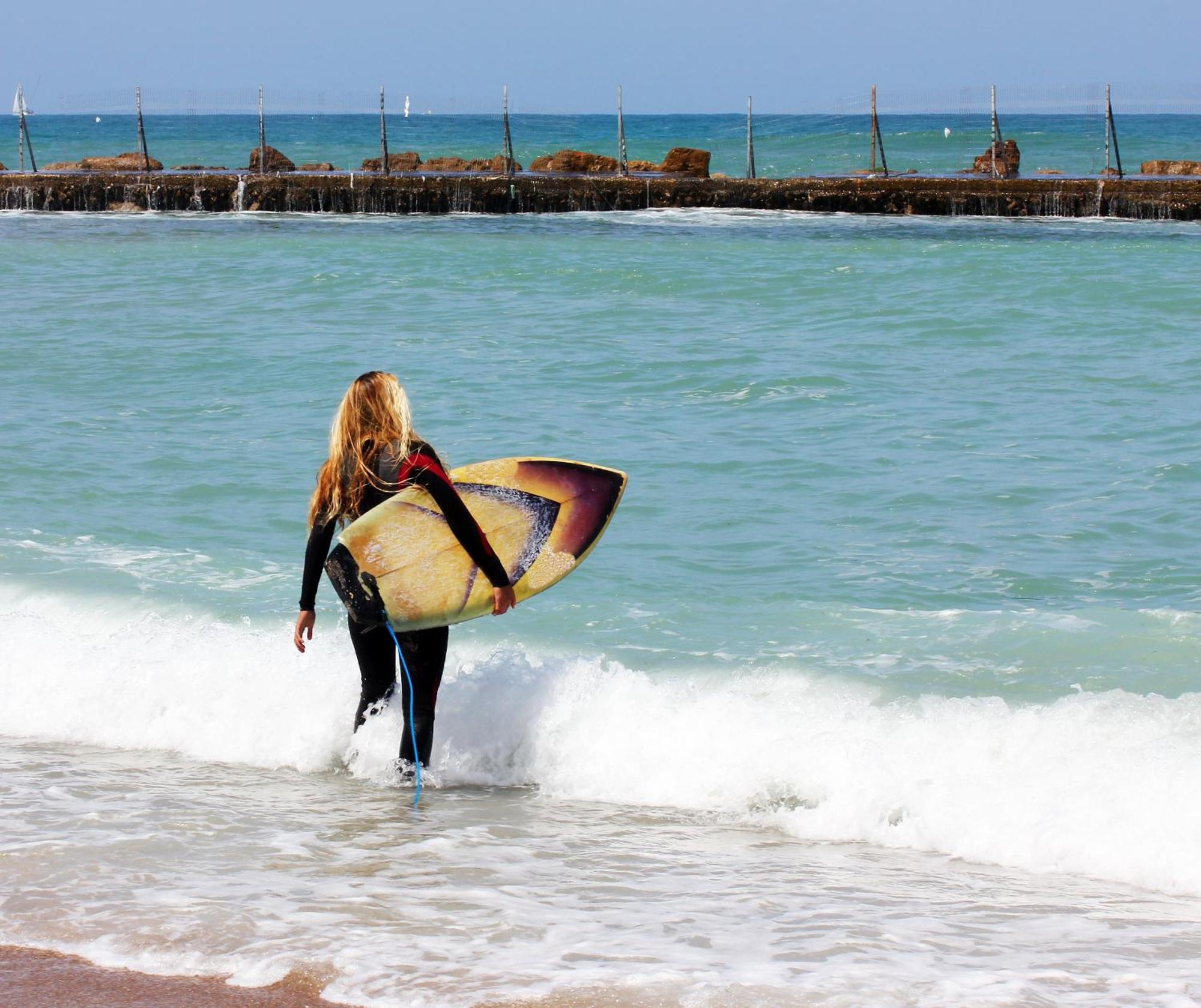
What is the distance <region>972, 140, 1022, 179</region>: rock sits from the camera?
35875 millimetres

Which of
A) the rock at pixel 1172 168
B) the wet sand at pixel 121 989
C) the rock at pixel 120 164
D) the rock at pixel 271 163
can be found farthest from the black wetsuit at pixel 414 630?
the rock at pixel 120 164

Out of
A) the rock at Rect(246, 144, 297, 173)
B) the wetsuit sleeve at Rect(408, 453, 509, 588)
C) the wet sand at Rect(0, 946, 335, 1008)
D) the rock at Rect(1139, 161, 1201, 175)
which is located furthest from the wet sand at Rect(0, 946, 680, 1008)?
the rock at Rect(246, 144, 297, 173)

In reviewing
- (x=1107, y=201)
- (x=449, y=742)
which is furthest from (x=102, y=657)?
(x=1107, y=201)

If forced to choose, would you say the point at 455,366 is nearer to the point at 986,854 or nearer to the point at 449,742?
the point at 449,742

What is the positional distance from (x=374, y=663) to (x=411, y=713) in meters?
0.23

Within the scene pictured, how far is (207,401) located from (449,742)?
746cm

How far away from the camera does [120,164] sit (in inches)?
1656

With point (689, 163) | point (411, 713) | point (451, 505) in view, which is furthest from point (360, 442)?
point (689, 163)

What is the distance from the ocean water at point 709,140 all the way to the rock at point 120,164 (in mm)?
11531

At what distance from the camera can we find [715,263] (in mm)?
21672

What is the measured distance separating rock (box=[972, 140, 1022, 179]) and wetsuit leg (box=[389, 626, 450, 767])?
108 ft

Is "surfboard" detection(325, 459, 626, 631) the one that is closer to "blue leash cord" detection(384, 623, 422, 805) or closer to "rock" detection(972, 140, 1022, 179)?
"blue leash cord" detection(384, 623, 422, 805)

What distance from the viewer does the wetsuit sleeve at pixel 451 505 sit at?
4.46 m

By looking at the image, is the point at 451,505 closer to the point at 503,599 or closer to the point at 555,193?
the point at 503,599
